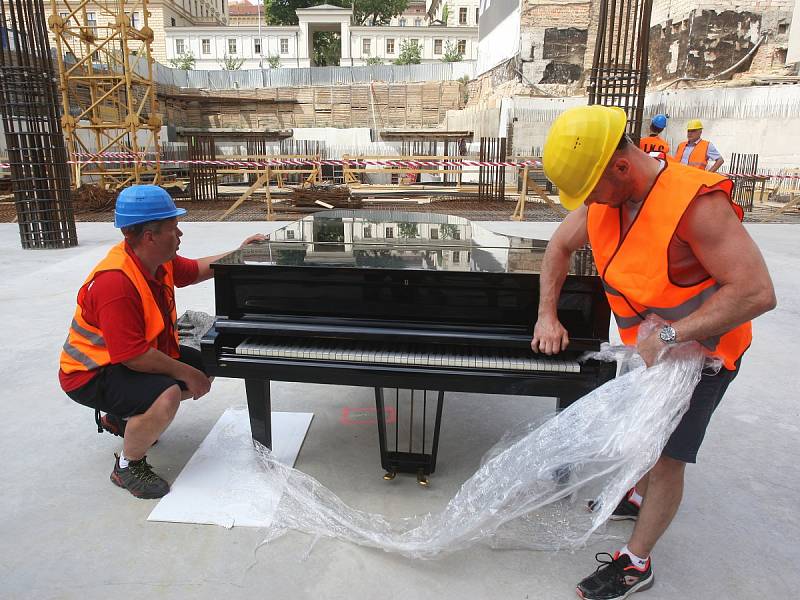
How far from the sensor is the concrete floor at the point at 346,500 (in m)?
2.20

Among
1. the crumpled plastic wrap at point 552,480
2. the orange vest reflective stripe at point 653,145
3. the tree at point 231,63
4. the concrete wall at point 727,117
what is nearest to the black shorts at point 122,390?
the crumpled plastic wrap at point 552,480

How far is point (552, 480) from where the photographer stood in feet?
7.05

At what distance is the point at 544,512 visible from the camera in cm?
253

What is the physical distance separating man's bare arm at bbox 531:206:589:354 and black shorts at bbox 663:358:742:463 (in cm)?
49

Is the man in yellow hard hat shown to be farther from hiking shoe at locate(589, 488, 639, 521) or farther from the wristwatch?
hiking shoe at locate(589, 488, 639, 521)

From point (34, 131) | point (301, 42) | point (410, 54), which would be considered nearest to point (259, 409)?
point (34, 131)

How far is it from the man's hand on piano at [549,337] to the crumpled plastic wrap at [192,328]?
1.86 m

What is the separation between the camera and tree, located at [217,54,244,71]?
5166 cm


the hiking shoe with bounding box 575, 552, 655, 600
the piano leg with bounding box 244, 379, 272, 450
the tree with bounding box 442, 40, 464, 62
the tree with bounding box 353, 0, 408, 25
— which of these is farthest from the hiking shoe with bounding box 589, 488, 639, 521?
the tree with bounding box 353, 0, 408, 25

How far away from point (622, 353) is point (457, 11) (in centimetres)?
6591

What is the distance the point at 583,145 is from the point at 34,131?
28.9ft

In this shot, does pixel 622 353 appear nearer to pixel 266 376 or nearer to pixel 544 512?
pixel 544 512

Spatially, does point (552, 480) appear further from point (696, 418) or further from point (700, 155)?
point (700, 155)

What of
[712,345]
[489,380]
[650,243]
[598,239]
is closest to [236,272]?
[489,380]
